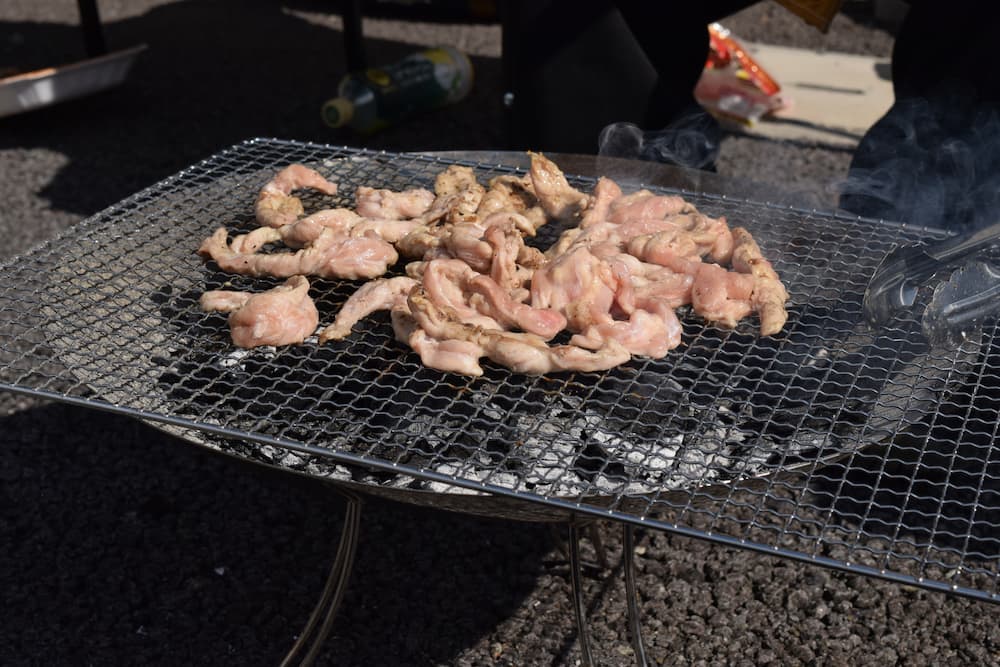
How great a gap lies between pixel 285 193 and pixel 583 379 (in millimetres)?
1448

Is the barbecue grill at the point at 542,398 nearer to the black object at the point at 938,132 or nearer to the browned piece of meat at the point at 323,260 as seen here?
the browned piece of meat at the point at 323,260

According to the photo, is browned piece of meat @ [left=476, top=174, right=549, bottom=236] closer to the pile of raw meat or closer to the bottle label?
the pile of raw meat

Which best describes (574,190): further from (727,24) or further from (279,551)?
(727,24)

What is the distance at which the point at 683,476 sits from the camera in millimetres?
2207

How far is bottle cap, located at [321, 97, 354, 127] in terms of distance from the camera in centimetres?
722

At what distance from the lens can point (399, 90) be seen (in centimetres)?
759

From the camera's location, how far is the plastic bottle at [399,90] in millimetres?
7395

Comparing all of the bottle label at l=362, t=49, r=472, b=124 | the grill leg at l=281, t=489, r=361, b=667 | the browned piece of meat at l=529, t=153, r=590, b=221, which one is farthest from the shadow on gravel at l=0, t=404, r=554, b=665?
the bottle label at l=362, t=49, r=472, b=124

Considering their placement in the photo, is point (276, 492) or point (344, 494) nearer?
point (344, 494)

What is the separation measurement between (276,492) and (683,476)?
2.38 m

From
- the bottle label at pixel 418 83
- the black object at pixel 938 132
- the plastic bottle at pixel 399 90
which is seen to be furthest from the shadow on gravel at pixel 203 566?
the bottle label at pixel 418 83

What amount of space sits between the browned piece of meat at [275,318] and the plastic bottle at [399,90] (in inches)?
188

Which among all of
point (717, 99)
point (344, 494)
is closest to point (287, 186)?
point (344, 494)

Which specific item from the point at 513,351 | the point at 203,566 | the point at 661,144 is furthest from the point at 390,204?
the point at 661,144
